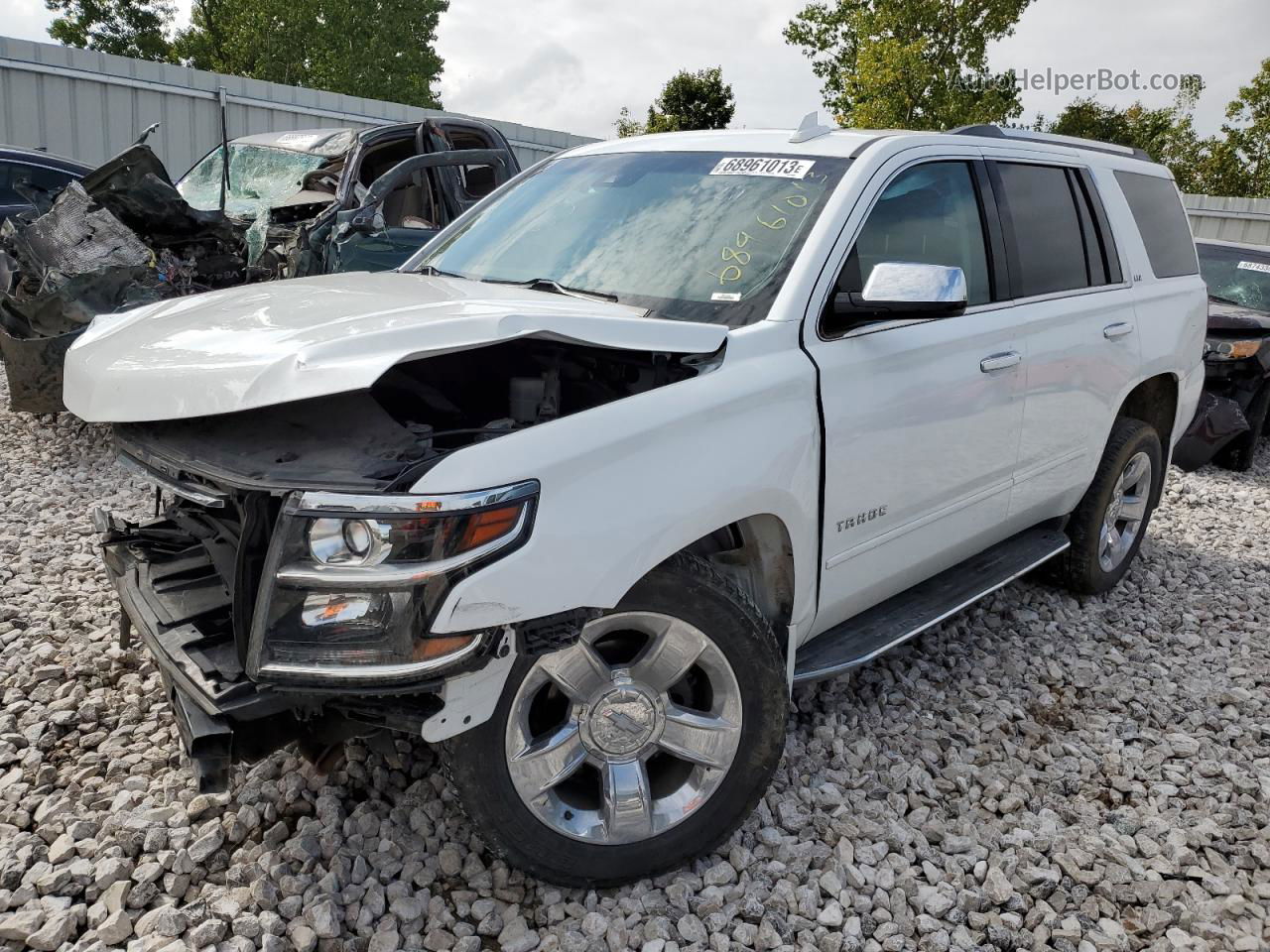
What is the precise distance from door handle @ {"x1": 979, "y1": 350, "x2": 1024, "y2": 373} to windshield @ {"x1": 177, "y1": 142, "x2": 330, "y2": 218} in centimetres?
557

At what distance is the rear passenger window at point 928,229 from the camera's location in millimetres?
2953

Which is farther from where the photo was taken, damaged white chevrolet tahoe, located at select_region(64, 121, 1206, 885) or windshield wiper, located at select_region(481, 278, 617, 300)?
Result: windshield wiper, located at select_region(481, 278, 617, 300)

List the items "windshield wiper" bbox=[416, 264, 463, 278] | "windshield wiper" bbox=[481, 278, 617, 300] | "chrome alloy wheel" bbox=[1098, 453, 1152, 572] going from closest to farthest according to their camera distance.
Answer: "windshield wiper" bbox=[481, 278, 617, 300], "windshield wiper" bbox=[416, 264, 463, 278], "chrome alloy wheel" bbox=[1098, 453, 1152, 572]

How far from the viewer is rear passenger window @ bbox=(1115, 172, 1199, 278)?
4355 millimetres

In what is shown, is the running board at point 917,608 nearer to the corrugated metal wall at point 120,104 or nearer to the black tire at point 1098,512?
the black tire at point 1098,512

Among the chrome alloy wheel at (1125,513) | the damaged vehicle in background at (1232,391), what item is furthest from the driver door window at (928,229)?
the damaged vehicle in background at (1232,391)

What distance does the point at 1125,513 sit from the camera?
15.3 ft

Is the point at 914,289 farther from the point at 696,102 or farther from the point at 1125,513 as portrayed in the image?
the point at 696,102

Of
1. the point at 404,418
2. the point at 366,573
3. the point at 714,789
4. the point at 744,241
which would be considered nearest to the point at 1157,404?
the point at 744,241

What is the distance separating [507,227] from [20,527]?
3.20 m

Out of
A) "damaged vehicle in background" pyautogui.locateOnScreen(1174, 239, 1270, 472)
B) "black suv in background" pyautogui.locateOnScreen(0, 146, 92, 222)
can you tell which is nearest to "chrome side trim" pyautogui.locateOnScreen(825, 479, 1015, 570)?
"damaged vehicle in background" pyautogui.locateOnScreen(1174, 239, 1270, 472)

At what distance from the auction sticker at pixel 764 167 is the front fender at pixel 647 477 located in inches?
27.4

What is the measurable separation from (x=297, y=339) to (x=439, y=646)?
814mm

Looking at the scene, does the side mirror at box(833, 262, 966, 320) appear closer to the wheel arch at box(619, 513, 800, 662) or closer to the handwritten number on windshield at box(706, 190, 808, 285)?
the handwritten number on windshield at box(706, 190, 808, 285)
